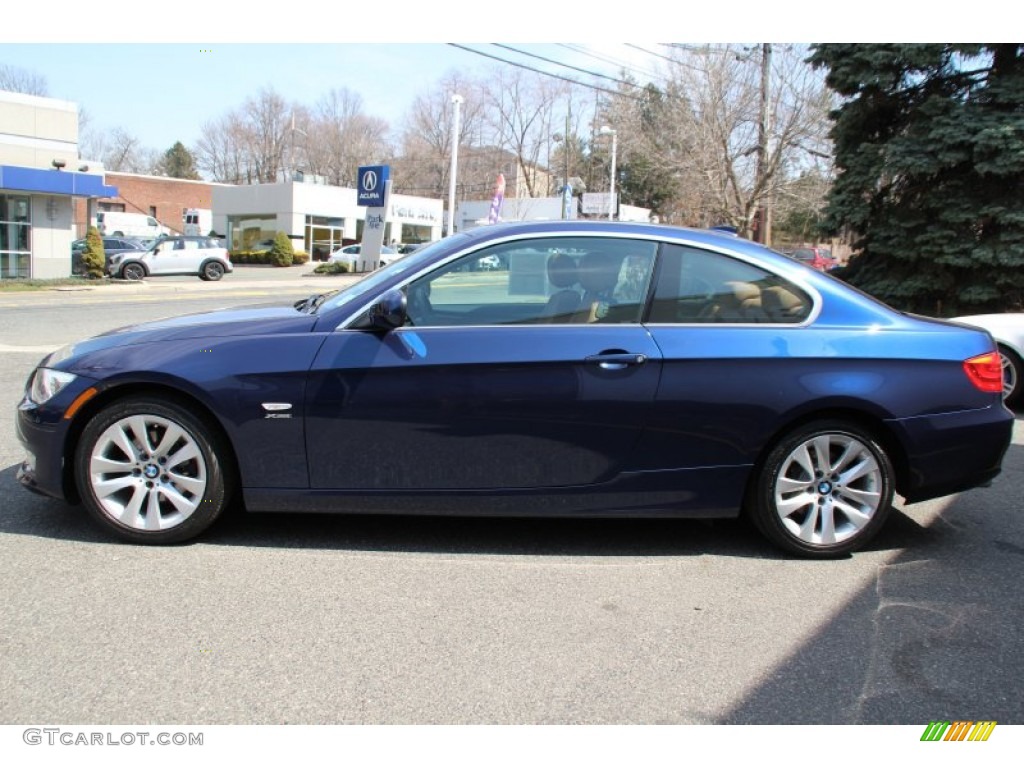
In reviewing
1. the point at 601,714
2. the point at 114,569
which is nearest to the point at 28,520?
the point at 114,569

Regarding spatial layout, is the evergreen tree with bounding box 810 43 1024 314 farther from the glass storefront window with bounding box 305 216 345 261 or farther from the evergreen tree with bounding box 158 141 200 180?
the evergreen tree with bounding box 158 141 200 180

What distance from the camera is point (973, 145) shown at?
1268 centimetres

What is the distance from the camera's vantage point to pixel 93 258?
26.3 meters

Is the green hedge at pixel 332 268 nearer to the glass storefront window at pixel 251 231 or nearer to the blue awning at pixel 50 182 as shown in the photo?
the glass storefront window at pixel 251 231

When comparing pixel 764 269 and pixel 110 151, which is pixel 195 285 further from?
pixel 110 151

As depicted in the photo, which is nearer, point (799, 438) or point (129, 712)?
point (129, 712)

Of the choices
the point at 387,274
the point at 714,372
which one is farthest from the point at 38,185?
the point at 714,372

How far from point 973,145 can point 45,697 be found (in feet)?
47.0

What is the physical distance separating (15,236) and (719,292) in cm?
2648

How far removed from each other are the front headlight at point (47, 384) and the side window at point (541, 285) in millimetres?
1702

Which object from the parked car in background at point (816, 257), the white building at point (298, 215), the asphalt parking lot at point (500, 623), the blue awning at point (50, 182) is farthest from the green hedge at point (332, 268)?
the asphalt parking lot at point (500, 623)

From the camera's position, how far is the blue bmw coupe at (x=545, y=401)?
372cm

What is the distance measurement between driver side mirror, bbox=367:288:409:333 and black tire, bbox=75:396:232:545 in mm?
963

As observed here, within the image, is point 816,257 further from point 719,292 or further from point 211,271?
point 719,292
